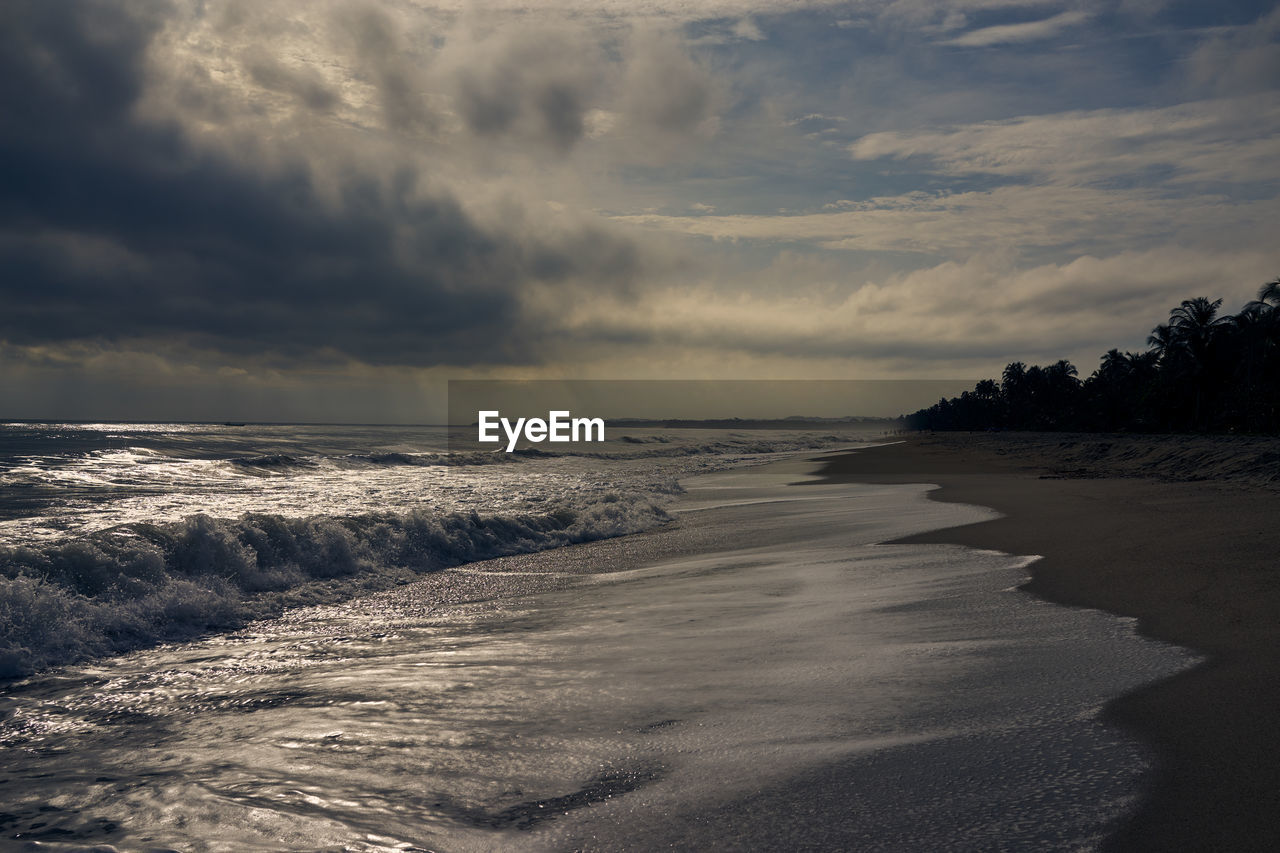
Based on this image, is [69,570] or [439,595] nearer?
[69,570]

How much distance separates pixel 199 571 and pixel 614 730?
7.33 m

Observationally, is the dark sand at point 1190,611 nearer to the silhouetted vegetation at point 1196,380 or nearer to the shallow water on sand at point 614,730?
the shallow water on sand at point 614,730

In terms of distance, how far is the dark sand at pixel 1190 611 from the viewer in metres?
2.95

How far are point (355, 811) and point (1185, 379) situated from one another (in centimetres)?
7935

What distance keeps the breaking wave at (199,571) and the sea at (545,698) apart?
4 centimetres

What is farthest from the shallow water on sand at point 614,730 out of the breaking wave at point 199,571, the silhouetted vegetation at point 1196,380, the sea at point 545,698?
the silhouetted vegetation at point 1196,380

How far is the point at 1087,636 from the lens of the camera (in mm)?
5547

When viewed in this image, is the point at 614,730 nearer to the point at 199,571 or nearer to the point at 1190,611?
the point at 1190,611

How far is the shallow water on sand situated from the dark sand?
195 millimetres

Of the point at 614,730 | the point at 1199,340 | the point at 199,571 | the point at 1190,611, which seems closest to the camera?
the point at 614,730

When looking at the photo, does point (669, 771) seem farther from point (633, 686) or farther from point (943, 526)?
point (943, 526)

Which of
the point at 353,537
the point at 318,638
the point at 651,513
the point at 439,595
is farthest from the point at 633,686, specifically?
the point at 651,513

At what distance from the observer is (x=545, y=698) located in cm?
489

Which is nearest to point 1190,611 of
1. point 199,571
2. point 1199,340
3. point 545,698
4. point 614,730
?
point 614,730
